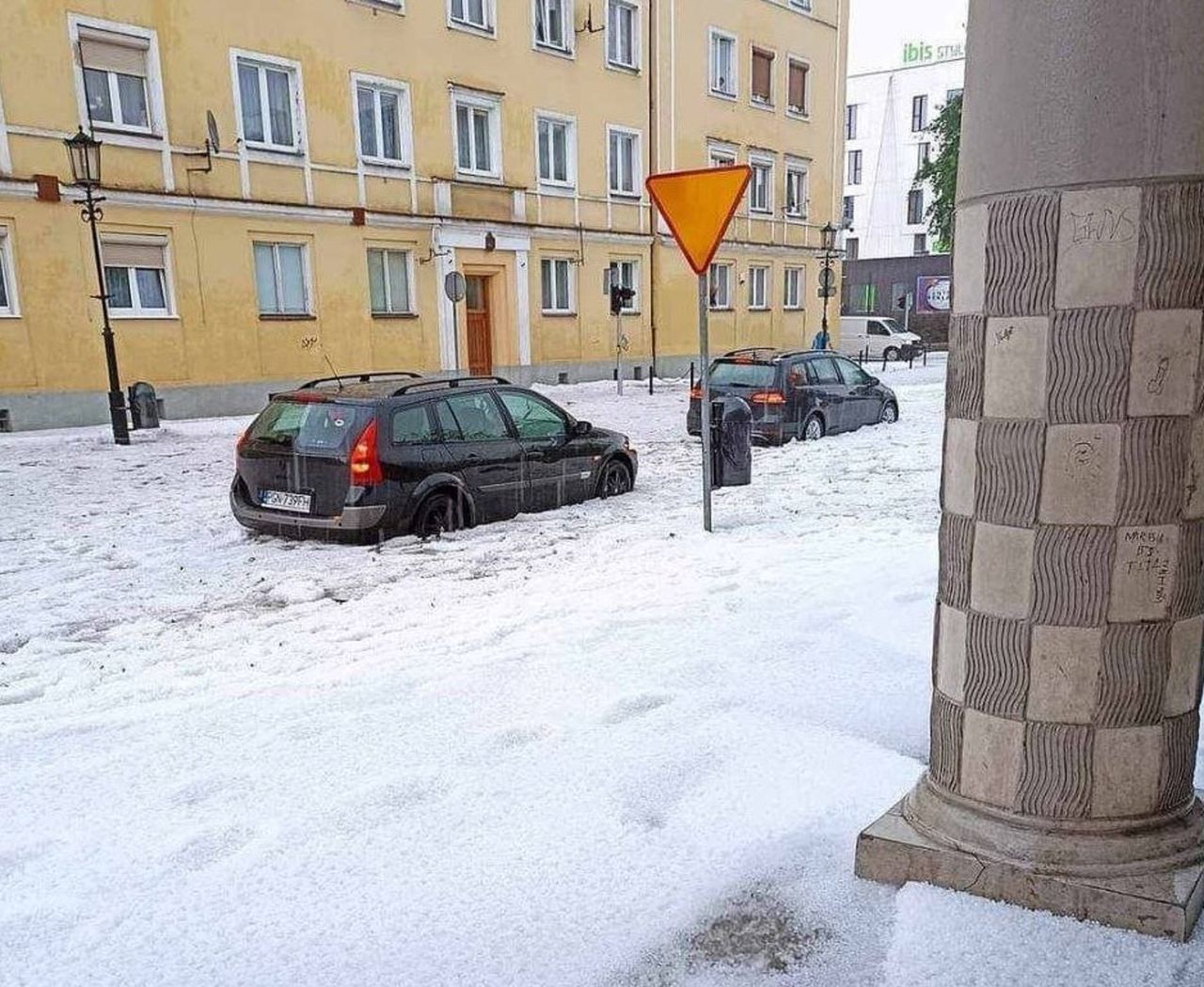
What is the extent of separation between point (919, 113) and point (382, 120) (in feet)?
162

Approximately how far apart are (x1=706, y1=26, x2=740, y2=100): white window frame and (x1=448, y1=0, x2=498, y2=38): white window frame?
28.2 feet

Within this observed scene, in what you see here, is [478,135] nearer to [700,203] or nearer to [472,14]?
[472,14]

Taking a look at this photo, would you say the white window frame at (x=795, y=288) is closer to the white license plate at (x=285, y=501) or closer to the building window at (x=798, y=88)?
the building window at (x=798, y=88)

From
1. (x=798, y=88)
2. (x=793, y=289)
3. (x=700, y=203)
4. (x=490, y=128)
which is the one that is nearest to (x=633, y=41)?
(x=490, y=128)

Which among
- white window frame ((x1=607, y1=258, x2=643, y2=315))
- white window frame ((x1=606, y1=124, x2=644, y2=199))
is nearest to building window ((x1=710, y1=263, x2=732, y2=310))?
white window frame ((x1=607, y1=258, x2=643, y2=315))

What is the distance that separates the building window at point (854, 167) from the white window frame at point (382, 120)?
4897 cm

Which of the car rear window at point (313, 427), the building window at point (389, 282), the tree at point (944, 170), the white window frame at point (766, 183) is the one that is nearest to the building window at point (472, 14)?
the building window at point (389, 282)

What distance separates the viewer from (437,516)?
8.11 m

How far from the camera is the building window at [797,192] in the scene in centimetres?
3328

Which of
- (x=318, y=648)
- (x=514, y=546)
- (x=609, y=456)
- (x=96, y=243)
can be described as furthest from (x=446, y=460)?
(x=96, y=243)

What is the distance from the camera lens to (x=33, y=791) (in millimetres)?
3502

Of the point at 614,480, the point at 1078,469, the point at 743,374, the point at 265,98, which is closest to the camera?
the point at 1078,469

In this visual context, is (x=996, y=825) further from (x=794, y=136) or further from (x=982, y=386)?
(x=794, y=136)

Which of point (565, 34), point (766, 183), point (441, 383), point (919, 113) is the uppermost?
point (919, 113)
